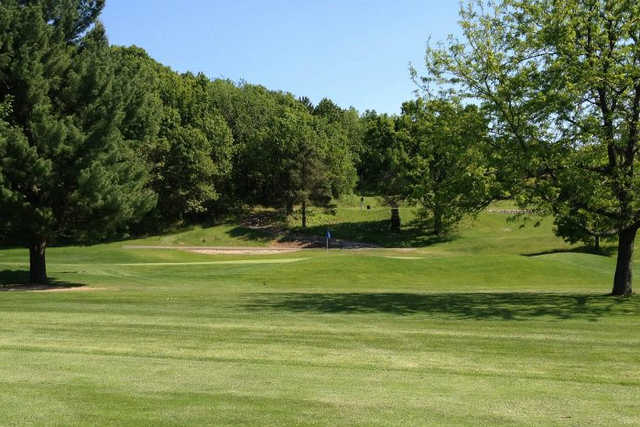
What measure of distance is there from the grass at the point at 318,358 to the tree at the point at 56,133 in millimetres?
4483

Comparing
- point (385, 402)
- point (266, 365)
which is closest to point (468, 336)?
point (266, 365)

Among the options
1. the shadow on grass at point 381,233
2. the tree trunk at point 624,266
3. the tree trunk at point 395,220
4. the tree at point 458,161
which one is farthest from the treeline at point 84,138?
the tree trunk at point 395,220

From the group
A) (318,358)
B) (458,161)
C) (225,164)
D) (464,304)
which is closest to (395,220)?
(225,164)

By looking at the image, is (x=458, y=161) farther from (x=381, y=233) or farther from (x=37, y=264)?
(x=381, y=233)

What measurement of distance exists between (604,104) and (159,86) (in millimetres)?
71218

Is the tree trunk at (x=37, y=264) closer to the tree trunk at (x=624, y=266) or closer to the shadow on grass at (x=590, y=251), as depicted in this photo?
the tree trunk at (x=624, y=266)

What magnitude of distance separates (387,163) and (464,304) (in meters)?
48.9

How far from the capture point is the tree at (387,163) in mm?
64375

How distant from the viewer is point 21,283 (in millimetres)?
29594

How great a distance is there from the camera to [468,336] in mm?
13664

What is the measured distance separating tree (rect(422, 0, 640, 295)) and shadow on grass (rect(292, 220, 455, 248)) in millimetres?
42803

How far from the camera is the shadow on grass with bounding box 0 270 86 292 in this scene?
27.3 meters

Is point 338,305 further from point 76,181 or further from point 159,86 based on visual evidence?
point 159,86

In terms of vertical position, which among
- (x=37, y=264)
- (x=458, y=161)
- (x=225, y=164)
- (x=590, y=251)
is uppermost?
(x=225, y=164)
